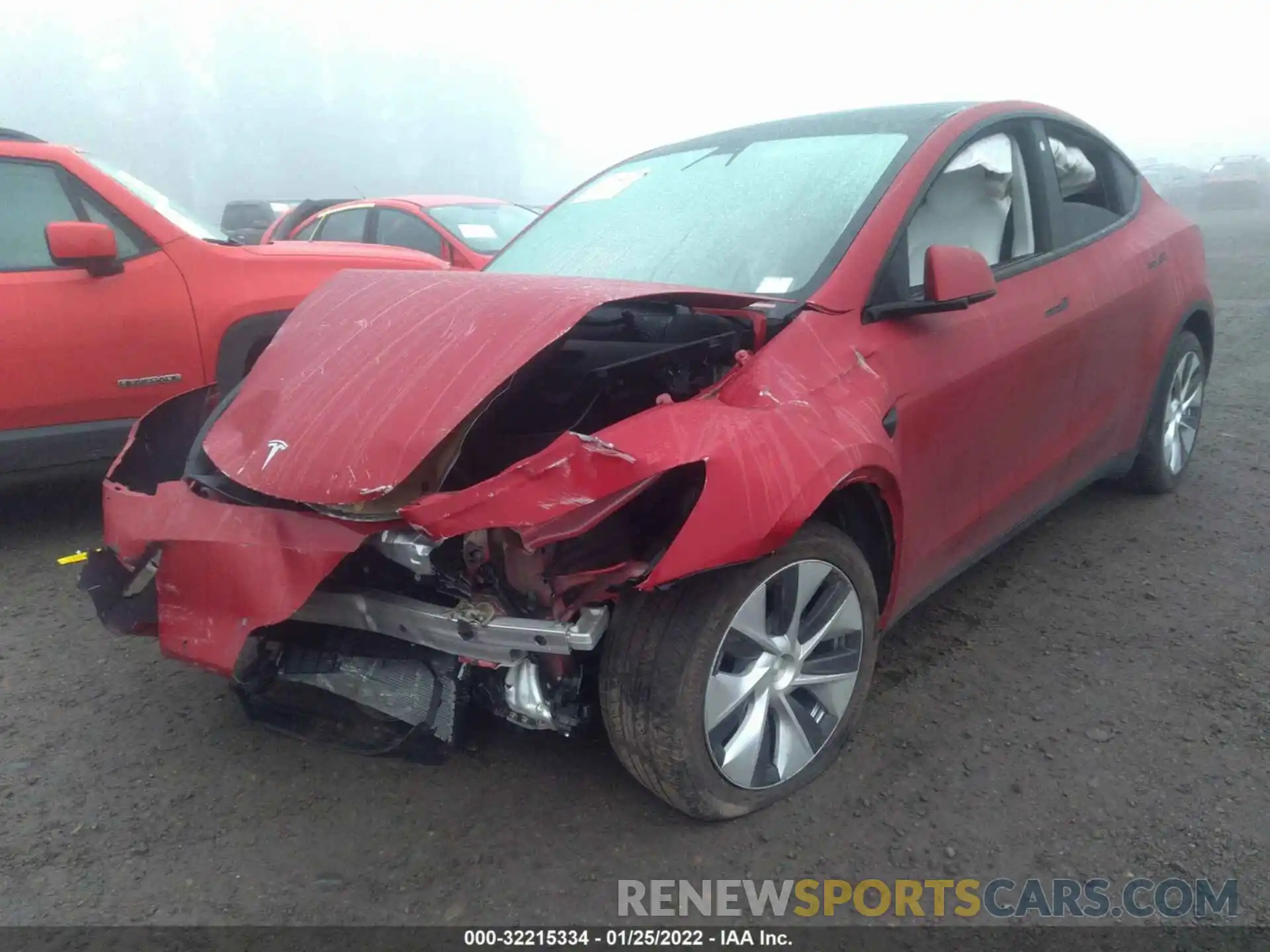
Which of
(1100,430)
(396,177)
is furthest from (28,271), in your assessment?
(396,177)

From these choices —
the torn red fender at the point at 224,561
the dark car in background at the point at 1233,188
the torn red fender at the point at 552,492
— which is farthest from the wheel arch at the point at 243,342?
the dark car in background at the point at 1233,188

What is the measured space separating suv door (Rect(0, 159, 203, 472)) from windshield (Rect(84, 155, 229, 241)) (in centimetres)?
20

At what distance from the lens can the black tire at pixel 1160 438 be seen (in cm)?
400

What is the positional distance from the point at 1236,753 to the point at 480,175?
111ft

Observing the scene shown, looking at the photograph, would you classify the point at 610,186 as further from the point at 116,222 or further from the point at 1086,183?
the point at 116,222

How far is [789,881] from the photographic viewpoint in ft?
7.17

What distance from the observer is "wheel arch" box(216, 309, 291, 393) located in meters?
4.45

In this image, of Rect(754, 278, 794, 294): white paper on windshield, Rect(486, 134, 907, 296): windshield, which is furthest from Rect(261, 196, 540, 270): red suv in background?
Rect(754, 278, 794, 294): white paper on windshield

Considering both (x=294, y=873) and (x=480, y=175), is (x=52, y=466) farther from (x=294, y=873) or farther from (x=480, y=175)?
(x=480, y=175)

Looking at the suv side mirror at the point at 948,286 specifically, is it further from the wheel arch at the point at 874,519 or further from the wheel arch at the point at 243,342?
the wheel arch at the point at 243,342

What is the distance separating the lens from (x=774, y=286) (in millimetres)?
2656

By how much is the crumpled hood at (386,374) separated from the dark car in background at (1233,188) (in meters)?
28.4

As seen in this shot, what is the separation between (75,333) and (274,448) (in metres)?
2.43

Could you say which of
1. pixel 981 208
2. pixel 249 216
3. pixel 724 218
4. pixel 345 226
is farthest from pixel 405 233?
pixel 249 216
